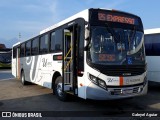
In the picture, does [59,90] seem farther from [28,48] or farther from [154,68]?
[28,48]

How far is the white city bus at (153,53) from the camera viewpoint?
42.6 ft

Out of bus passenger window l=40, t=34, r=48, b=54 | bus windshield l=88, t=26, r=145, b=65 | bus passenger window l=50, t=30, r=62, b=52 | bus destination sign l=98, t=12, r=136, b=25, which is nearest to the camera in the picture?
bus windshield l=88, t=26, r=145, b=65

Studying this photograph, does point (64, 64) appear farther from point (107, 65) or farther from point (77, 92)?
point (107, 65)

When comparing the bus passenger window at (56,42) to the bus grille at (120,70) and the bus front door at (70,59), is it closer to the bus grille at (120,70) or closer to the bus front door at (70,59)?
the bus front door at (70,59)

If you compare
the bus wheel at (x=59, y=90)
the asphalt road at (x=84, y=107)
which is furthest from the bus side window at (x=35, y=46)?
the bus wheel at (x=59, y=90)

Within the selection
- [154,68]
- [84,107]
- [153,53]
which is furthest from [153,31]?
[84,107]

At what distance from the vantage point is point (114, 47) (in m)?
8.28

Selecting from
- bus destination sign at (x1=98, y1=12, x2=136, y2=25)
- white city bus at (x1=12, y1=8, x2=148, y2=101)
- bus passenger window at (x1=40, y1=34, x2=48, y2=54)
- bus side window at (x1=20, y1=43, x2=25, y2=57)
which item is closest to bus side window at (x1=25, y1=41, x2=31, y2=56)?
bus side window at (x1=20, y1=43, x2=25, y2=57)

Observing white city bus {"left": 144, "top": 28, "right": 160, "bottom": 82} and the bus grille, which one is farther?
white city bus {"left": 144, "top": 28, "right": 160, "bottom": 82}

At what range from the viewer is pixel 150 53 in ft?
44.0

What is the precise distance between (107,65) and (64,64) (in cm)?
218

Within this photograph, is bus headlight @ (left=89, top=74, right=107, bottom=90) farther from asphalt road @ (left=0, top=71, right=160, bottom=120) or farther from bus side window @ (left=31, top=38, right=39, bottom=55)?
bus side window @ (left=31, top=38, right=39, bottom=55)

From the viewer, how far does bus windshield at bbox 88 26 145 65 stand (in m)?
8.10

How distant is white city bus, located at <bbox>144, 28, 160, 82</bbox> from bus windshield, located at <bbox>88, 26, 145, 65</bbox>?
14.5ft
